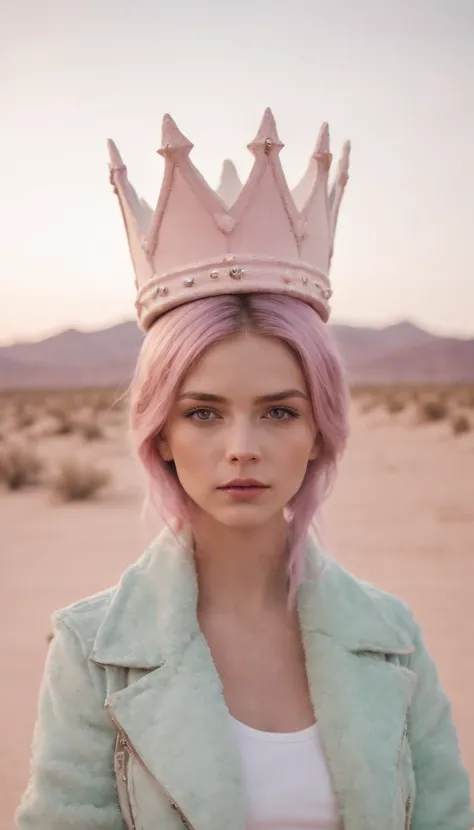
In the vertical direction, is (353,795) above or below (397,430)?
below

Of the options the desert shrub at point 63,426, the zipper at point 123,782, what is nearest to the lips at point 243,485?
the zipper at point 123,782

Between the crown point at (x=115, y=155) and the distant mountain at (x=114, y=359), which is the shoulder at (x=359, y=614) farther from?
the distant mountain at (x=114, y=359)

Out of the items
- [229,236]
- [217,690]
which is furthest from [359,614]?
[229,236]

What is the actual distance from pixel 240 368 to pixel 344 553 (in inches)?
191

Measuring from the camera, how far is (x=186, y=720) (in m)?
1.30

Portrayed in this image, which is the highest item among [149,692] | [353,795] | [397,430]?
[397,430]

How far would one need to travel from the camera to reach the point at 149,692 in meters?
1.32

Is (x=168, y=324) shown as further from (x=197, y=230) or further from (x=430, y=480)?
(x=430, y=480)

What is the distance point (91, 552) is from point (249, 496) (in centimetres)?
486

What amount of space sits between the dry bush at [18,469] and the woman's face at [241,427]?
8.12 meters

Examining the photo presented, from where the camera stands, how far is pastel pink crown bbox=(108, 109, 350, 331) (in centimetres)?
138

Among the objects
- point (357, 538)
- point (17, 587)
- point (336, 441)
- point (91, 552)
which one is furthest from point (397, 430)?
point (336, 441)

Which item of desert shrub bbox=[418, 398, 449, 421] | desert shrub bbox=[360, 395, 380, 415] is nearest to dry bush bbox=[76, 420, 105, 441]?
desert shrub bbox=[418, 398, 449, 421]

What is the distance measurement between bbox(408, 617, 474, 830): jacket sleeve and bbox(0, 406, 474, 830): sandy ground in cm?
47
